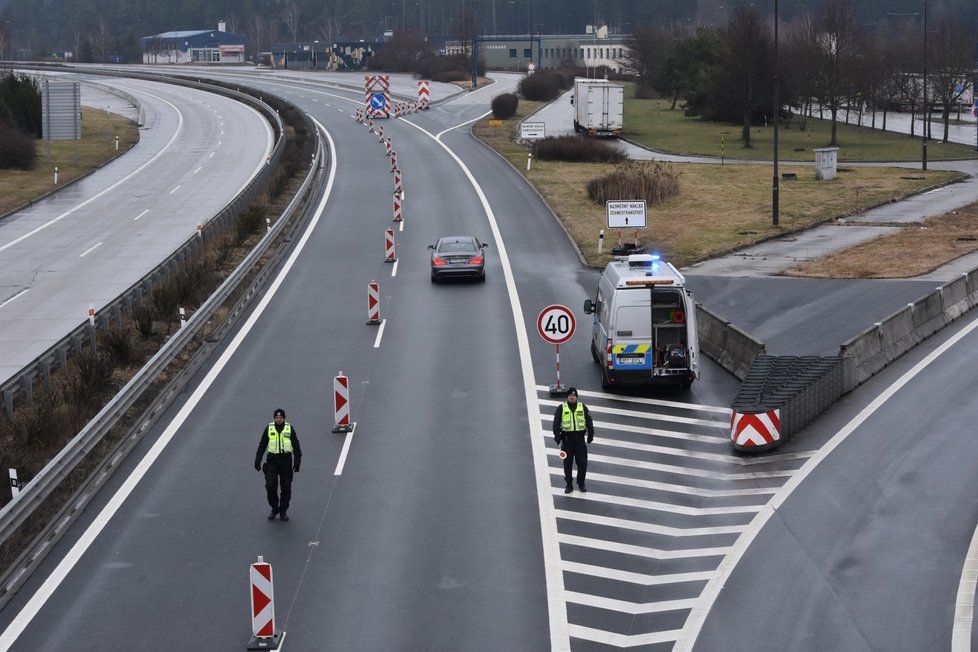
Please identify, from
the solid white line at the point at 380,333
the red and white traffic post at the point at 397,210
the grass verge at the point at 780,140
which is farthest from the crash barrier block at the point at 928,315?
the grass verge at the point at 780,140

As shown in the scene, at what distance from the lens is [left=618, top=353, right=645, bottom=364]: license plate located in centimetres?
2489

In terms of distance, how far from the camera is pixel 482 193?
54.6 m

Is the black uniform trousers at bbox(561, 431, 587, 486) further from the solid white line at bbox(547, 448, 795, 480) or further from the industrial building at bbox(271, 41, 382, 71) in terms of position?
the industrial building at bbox(271, 41, 382, 71)

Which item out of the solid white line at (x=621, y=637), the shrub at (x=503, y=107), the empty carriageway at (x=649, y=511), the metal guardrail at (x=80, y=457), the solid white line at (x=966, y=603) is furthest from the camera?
the shrub at (x=503, y=107)

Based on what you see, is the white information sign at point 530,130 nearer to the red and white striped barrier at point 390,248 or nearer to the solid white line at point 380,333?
the red and white striped barrier at point 390,248

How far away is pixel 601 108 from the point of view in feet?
261

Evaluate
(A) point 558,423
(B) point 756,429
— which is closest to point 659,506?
(A) point 558,423

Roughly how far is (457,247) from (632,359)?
1314cm

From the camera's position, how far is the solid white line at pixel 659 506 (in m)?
18.9

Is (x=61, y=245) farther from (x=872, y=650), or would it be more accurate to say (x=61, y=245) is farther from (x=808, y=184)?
(x=872, y=650)

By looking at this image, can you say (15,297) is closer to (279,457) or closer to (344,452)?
(344,452)

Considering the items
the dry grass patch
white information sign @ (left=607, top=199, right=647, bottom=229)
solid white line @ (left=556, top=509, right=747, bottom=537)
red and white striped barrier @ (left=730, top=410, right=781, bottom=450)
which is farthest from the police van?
white information sign @ (left=607, top=199, right=647, bottom=229)

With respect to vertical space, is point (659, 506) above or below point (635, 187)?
below

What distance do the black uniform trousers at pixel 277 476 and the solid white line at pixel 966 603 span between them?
9250 mm
